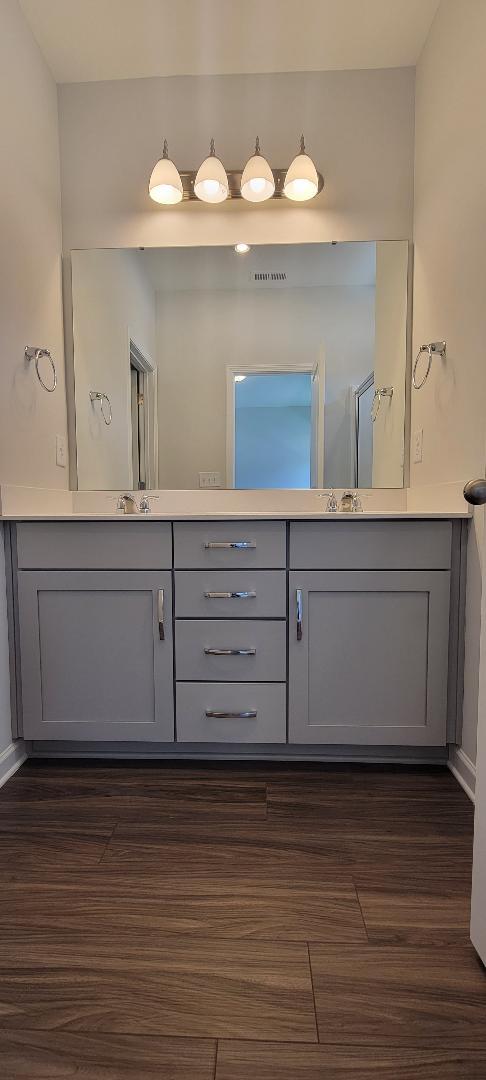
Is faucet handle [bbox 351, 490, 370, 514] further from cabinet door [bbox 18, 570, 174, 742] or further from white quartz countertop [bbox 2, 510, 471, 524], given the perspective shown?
cabinet door [bbox 18, 570, 174, 742]

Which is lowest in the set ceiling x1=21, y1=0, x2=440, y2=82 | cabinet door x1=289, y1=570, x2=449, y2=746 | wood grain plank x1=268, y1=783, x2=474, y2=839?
wood grain plank x1=268, y1=783, x2=474, y2=839

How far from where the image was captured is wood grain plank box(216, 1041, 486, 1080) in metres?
0.74

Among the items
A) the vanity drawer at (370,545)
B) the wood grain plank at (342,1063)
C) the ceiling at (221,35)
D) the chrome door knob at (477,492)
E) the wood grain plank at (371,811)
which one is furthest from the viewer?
the ceiling at (221,35)

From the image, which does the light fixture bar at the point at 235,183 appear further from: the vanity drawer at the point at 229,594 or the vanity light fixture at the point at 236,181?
the vanity drawer at the point at 229,594

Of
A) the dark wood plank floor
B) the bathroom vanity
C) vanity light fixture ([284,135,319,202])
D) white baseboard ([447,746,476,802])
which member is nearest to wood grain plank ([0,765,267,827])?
the dark wood plank floor

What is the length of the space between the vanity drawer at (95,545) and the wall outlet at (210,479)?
0.52 meters

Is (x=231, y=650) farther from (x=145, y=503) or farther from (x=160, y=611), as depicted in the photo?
(x=145, y=503)

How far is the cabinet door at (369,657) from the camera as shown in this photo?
155cm

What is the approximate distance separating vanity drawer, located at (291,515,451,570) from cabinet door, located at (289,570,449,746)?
3 centimetres

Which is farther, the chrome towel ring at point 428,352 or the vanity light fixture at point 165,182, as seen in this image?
the vanity light fixture at point 165,182

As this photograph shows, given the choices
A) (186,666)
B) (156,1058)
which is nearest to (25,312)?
(186,666)

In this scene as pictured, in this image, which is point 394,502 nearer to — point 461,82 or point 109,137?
point 461,82

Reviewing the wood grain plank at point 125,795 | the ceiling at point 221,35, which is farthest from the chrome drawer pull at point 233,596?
the ceiling at point 221,35

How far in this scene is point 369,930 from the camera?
99cm
